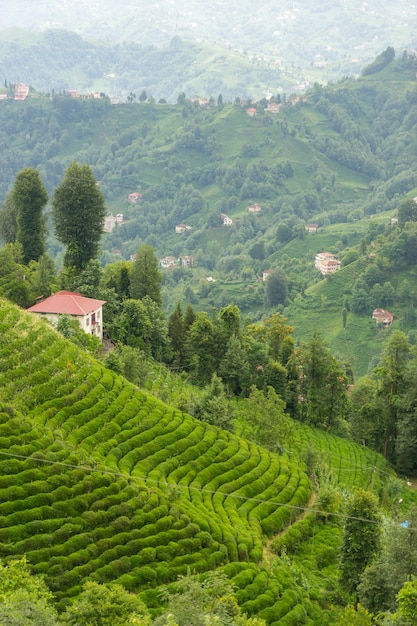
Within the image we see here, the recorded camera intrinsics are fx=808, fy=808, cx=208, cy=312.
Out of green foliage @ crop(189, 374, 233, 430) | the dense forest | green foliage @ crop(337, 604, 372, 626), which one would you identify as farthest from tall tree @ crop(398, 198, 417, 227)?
green foliage @ crop(337, 604, 372, 626)

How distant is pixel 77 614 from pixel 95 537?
17.6 ft

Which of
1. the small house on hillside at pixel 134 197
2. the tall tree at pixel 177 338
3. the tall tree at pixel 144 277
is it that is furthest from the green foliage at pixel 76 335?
the small house on hillside at pixel 134 197

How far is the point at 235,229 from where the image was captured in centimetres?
16800

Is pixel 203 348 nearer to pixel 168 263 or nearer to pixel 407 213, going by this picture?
pixel 407 213

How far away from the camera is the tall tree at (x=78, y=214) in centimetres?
5881

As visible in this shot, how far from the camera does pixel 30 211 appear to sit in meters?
59.9

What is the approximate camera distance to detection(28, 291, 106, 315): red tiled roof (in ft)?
161

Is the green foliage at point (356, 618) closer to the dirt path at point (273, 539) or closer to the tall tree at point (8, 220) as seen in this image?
the dirt path at point (273, 539)

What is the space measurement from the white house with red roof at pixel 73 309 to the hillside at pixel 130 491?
879cm

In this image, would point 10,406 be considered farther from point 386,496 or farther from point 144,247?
point 144,247

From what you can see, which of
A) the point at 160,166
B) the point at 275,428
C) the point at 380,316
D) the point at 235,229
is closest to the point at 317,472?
the point at 275,428

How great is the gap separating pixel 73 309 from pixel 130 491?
22.0 meters


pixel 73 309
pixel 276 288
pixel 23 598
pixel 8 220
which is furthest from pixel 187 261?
pixel 23 598

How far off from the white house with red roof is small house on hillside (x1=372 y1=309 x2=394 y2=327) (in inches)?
2384
